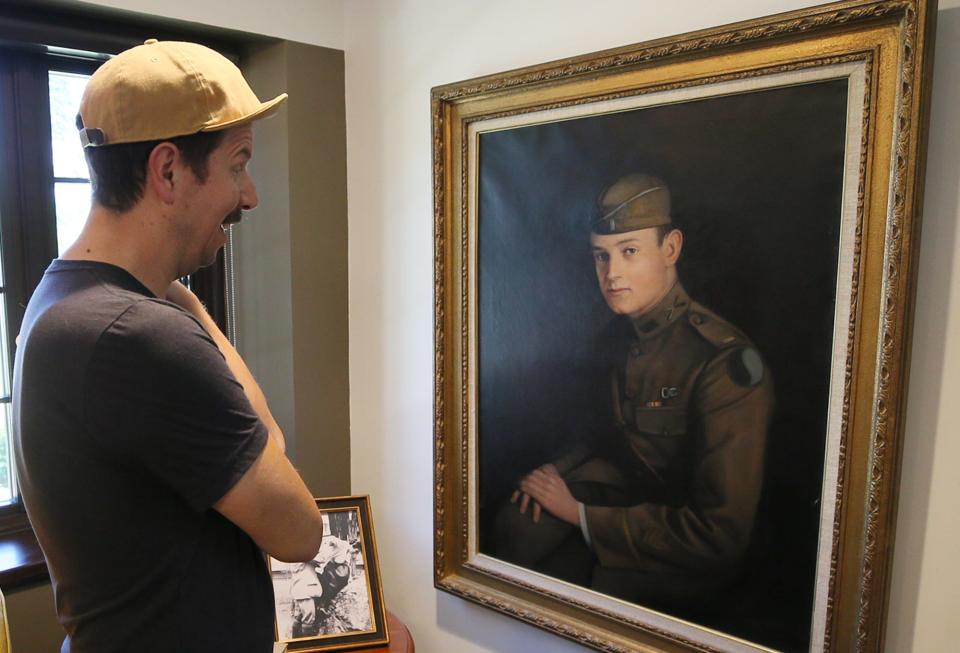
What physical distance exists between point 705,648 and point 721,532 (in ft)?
0.71

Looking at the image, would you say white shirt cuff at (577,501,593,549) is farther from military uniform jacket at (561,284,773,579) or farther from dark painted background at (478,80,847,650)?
dark painted background at (478,80,847,650)

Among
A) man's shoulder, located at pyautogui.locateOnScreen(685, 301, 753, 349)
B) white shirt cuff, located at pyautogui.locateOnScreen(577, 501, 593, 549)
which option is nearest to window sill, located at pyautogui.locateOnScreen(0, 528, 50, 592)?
white shirt cuff, located at pyautogui.locateOnScreen(577, 501, 593, 549)

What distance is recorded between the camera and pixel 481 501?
1.56 m

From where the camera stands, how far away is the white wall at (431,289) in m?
1.01

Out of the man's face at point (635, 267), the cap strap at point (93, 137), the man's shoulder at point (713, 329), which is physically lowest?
the man's shoulder at point (713, 329)

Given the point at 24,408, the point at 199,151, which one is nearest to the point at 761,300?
the point at 199,151

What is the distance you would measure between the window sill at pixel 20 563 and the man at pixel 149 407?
78cm

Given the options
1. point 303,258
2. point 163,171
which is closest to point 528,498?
point 303,258

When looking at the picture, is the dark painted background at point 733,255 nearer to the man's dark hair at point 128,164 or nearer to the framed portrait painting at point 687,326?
the framed portrait painting at point 687,326

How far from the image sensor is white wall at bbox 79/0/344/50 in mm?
1593

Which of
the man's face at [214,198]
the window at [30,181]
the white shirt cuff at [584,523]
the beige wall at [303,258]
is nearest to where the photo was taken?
the man's face at [214,198]

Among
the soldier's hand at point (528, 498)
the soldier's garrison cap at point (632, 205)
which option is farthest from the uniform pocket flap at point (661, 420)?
the soldier's garrison cap at point (632, 205)

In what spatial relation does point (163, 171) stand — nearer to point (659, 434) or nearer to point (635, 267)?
point (635, 267)

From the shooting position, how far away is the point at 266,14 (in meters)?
1.72
